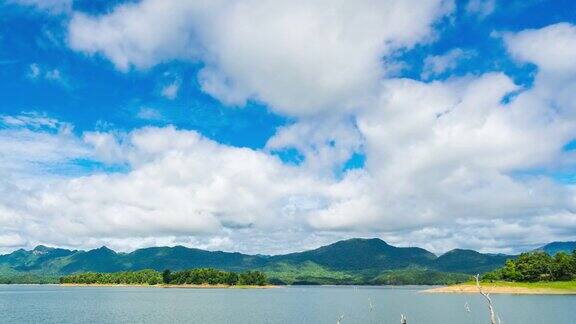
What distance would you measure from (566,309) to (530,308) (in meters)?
9.59

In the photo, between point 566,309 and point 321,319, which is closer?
point 321,319

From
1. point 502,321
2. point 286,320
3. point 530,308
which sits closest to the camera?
point 502,321

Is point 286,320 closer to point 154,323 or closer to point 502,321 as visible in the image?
point 154,323

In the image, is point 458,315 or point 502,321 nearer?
point 502,321

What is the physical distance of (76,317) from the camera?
126625 millimetres

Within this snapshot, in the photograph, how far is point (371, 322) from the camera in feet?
391

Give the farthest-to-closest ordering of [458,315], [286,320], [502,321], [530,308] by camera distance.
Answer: [530,308] → [458,315] → [286,320] → [502,321]

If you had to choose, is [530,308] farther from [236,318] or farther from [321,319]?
[236,318]

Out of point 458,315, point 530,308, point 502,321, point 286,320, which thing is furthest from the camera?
point 530,308

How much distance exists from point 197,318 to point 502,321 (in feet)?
234

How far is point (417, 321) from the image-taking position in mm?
118938

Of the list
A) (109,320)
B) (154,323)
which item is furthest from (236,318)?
(109,320)

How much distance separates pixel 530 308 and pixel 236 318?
8545 centimetres

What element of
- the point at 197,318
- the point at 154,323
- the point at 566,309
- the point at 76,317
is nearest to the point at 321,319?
the point at 197,318
